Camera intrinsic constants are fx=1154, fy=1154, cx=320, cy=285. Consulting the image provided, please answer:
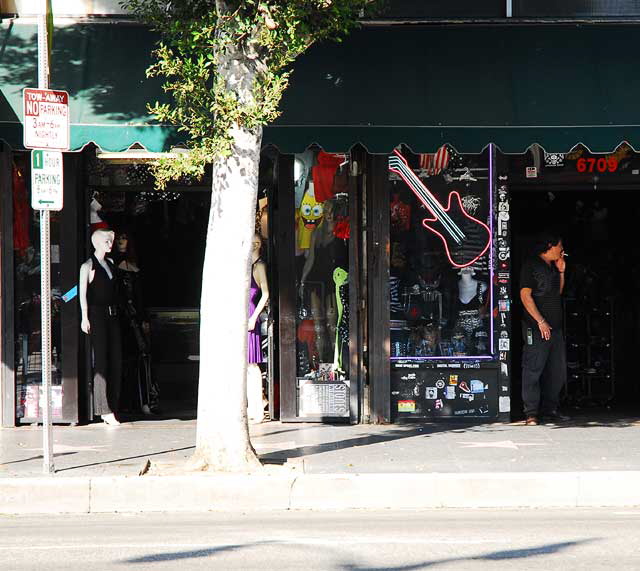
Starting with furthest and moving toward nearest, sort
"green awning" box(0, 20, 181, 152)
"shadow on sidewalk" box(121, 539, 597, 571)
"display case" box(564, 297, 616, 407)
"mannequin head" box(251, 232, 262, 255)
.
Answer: "display case" box(564, 297, 616, 407) < "mannequin head" box(251, 232, 262, 255) < "green awning" box(0, 20, 181, 152) < "shadow on sidewalk" box(121, 539, 597, 571)

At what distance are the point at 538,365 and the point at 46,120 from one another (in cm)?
566

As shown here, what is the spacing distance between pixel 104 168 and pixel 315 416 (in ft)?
11.4

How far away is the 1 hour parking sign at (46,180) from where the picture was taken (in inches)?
367

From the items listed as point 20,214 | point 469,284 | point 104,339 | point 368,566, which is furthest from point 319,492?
point 20,214

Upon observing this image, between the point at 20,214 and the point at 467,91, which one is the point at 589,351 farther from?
the point at 20,214

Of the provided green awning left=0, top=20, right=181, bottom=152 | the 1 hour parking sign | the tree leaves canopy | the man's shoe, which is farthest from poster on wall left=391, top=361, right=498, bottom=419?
the 1 hour parking sign

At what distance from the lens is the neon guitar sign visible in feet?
39.3

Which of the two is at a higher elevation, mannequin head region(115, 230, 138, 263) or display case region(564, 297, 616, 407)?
mannequin head region(115, 230, 138, 263)

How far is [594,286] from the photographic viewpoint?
1423 centimetres

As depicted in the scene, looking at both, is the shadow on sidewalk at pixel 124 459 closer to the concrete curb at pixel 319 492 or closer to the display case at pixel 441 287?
the concrete curb at pixel 319 492

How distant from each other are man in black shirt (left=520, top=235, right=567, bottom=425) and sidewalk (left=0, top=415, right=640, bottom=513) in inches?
→ 37.5

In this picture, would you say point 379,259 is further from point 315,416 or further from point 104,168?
point 104,168

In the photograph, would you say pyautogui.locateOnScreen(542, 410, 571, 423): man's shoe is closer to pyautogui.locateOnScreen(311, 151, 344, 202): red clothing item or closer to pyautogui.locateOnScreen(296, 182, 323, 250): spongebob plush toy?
pyautogui.locateOnScreen(296, 182, 323, 250): spongebob plush toy

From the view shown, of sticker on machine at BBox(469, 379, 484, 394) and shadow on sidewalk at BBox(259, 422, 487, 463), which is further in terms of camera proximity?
sticker on machine at BBox(469, 379, 484, 394)
